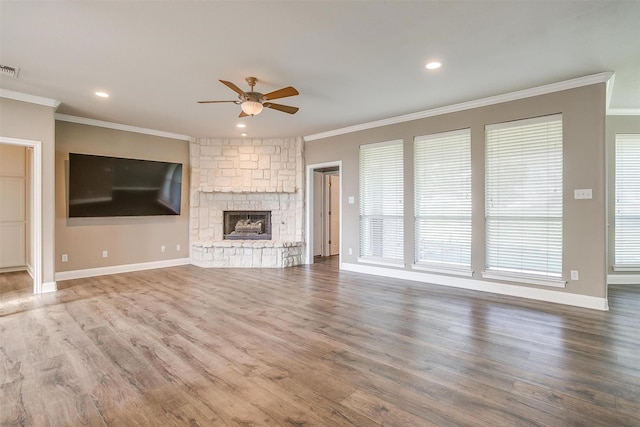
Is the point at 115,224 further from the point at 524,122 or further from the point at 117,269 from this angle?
the point at 524,122

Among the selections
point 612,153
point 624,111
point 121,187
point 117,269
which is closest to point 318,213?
point 121,187

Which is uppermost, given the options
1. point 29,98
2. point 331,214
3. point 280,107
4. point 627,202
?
point 29,98

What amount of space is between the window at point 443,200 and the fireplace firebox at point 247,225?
3.43 meters

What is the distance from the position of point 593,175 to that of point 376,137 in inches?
123

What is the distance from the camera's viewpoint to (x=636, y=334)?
9.70 feet

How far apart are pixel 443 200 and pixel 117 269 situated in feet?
→ 19.7

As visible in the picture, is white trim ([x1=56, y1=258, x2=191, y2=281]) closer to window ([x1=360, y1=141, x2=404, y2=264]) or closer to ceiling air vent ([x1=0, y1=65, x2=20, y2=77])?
ceiling air vent ([x1=0, y1=65, x2=20, y2=77])

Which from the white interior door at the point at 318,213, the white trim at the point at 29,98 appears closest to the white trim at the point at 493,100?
the white interior door at the point at 318,213

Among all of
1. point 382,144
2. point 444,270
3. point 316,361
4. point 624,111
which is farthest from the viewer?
point 382,144

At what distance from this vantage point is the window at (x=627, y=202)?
5113mm

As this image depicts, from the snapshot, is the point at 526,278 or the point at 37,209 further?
the point at 37,209

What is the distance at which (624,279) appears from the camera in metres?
5.09

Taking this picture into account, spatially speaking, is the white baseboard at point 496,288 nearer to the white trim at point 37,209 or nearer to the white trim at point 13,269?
the white trim at point 37,209

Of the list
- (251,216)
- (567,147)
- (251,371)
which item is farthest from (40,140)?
(567,147)
